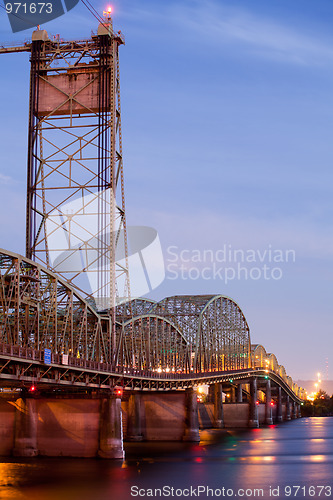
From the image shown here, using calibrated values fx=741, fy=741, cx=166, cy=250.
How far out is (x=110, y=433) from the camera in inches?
2876

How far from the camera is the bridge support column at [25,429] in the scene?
240ft

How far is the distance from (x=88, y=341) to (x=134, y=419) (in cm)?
1851

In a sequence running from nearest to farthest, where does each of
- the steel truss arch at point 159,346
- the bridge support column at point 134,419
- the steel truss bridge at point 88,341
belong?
the steel truss bridge at point 88,341 < the bridge support column at point 134,419 < the steel truss arch at point 159,346

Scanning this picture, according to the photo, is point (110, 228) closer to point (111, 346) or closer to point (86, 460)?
point (111, 346)

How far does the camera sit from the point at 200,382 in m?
120

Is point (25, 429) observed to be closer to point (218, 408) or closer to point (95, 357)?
point (95, 357)

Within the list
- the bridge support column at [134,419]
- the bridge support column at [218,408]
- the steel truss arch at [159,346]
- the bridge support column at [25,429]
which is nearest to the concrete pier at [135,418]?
the bridge support column at [134,419]

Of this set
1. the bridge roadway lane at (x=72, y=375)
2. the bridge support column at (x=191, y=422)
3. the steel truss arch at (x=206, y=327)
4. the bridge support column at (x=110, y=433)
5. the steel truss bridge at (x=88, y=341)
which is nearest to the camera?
the bridge roadway lane at (x=72, y=375)

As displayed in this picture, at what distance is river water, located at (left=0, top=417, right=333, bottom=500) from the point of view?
54.2 meters

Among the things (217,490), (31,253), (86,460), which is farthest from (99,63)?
(217,490)

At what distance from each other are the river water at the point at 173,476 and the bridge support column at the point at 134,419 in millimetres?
14892

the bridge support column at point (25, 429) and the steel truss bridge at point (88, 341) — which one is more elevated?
the steel truss bridge at point (88, 341)

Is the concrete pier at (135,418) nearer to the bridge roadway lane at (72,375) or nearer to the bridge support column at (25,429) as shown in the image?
the bridge roadway lane at (72,375)

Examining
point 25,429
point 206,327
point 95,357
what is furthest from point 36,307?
point 206,327
